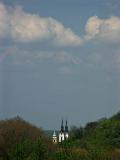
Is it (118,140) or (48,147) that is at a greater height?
(118,140)

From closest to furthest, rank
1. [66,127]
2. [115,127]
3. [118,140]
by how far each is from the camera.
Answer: [118,140]
[115,127]
[66,127]

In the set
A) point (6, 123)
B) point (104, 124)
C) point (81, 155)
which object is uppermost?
point (104, 124)

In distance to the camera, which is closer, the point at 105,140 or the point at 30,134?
the point at 30,134

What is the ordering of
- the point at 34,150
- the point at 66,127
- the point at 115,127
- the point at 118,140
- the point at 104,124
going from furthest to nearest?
the point at 66,127, the point at 104,124, the point at 115,127, the point at 118,140, the point at 34,150

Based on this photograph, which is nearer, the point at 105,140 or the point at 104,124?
the point at 105,140

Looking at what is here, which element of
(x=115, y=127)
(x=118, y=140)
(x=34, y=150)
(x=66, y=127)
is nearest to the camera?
(x=34, y=150)

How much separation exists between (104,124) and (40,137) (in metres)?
48.9

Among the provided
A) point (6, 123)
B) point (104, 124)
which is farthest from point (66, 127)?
point (6, 123)

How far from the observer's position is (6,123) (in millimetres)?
79375

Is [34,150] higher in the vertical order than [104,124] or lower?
lower

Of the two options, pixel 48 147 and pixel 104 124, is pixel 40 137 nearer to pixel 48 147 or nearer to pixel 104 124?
pixel 48 147

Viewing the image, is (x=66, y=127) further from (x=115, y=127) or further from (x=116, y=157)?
(x=116, y=157)

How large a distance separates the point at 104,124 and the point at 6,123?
47.8m

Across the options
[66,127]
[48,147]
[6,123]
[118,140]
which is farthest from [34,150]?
[66,127]
